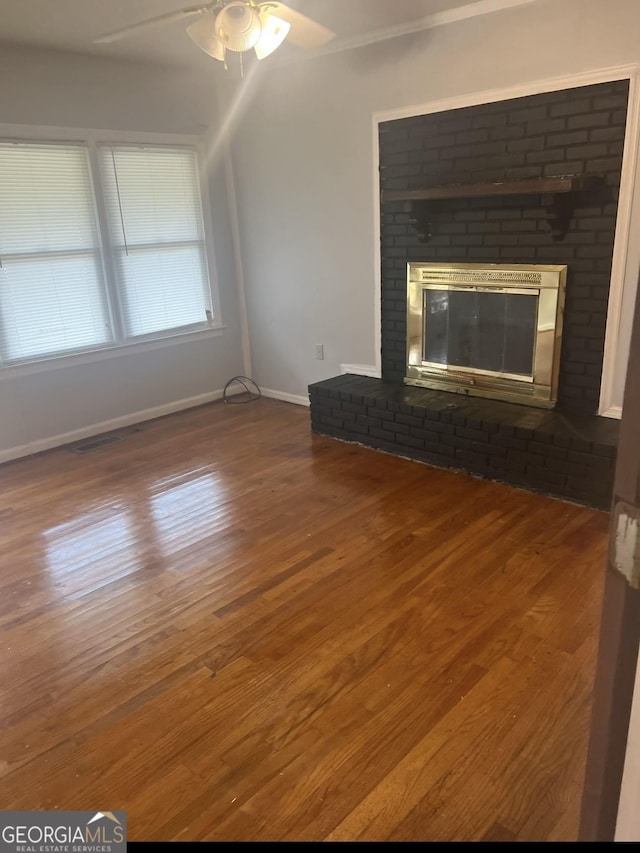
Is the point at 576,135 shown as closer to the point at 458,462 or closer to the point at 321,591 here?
the point at 458,462

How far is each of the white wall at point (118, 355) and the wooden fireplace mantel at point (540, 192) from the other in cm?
187

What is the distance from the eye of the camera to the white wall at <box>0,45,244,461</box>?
12.4ft

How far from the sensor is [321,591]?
245 cm

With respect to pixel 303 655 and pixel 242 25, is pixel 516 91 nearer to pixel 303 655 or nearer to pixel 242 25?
pixel 242 25

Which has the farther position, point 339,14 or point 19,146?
point 19,146

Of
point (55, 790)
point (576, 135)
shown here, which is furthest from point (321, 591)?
point (576, 135)

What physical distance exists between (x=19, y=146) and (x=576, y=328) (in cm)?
337

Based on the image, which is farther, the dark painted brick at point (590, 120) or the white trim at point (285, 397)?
the white trim at point (285, 397)

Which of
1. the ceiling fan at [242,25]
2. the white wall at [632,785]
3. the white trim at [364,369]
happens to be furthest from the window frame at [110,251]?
the white wall at [632,785]

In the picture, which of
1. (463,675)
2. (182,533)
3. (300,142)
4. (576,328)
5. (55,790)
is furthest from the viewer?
(300,142)

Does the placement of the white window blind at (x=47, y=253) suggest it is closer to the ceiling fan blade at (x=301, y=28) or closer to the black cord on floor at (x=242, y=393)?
the black cord on floor at (x=242, y=393)

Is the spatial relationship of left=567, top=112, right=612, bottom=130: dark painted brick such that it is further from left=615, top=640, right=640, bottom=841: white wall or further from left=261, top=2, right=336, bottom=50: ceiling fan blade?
left=615, top=640, right=640, bottom=841: white wall

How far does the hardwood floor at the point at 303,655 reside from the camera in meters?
1.60

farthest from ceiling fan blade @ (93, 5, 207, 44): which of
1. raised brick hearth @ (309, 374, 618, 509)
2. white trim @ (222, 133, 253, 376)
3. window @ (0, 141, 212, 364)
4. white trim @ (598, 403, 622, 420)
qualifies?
white trim @ (598, 403, 622, 420)
